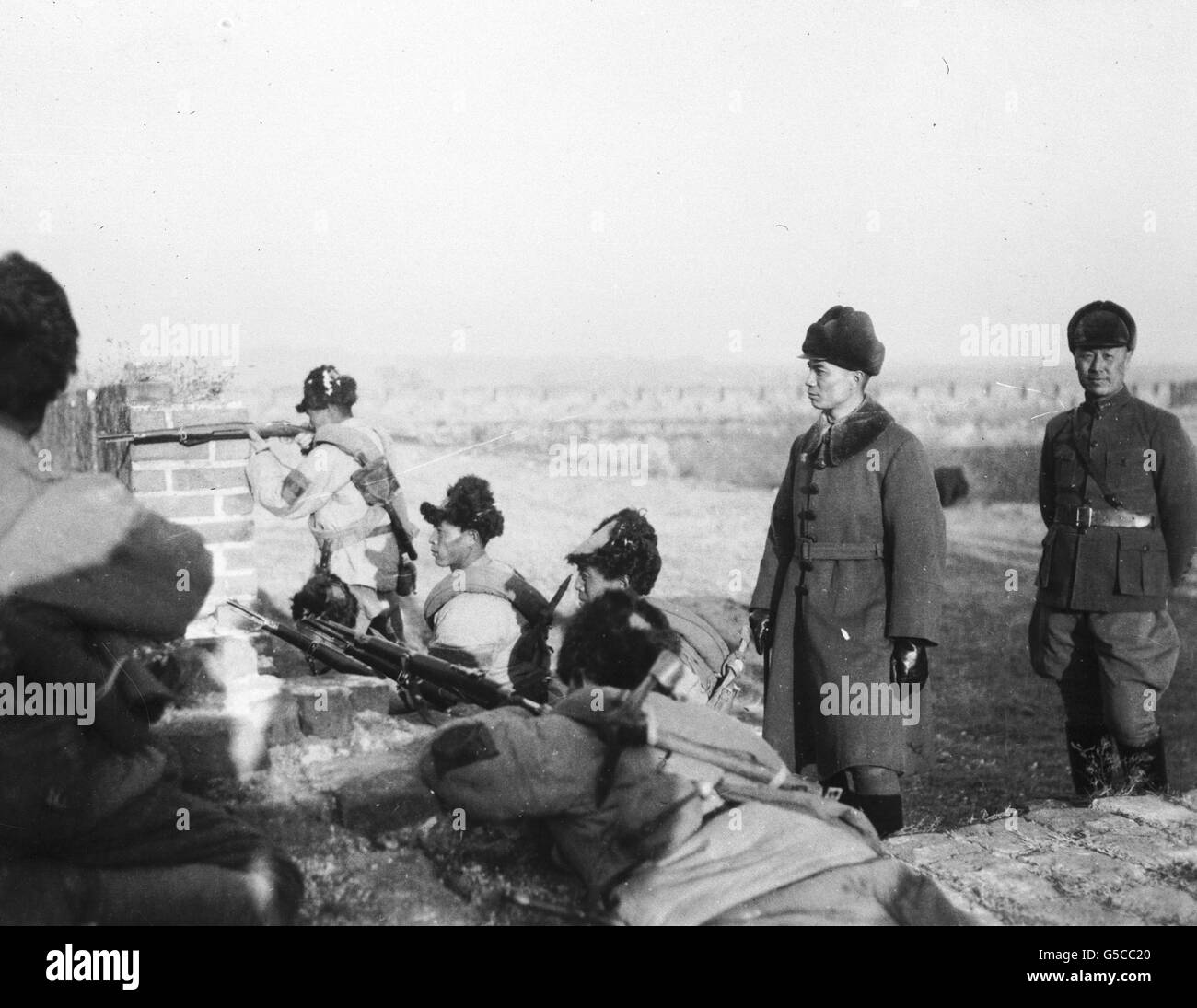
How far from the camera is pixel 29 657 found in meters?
3.14

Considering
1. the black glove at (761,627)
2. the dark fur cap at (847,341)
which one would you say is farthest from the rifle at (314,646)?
the dark fur cap at (847,341)

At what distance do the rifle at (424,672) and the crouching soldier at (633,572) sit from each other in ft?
1.98

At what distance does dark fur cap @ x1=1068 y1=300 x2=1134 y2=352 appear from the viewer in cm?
451

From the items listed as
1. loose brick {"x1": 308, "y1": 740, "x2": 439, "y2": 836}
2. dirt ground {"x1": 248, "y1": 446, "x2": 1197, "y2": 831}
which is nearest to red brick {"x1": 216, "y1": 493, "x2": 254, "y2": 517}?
loose brick {"x1": 308, "y1": 740, "x2": 439, "y2": 836}

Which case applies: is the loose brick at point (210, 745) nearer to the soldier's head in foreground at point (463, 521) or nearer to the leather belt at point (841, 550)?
the soldier's head in foreground at point (463, 521)

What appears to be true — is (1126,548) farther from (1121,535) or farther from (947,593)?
(947,593)

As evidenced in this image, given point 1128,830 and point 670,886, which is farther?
point 1128,830

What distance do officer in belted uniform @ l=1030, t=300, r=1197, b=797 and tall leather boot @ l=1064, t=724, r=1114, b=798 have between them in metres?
0.02

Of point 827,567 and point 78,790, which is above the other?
point 827,567

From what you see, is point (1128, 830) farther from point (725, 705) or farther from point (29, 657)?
point (29, 657)

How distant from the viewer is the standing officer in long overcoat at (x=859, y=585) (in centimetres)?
400

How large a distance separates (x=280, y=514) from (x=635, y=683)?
5.83 ft

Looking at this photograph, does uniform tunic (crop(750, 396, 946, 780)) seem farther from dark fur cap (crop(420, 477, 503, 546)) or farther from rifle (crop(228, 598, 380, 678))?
rifle (crop(228, 598, 380, 678))

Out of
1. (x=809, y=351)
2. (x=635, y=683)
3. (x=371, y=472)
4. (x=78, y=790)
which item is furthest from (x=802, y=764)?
(x=78, y=790)
